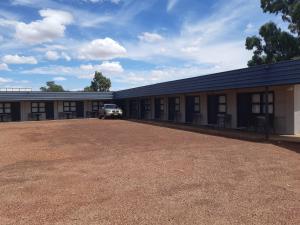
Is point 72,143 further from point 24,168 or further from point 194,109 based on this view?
point 194,109

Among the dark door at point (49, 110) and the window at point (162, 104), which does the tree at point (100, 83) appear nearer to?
the dark door at point (49, 110)

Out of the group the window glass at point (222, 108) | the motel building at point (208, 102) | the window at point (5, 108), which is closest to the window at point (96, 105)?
the motel building at point (208, 102)

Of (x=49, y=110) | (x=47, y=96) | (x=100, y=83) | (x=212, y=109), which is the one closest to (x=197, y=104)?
(x=212, y=109)

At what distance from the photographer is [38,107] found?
3938cm

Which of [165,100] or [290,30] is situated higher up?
[290,30]

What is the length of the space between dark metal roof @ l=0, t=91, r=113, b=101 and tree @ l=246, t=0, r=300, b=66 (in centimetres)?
1853

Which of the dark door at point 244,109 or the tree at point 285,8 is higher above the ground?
the tree at point 285,8

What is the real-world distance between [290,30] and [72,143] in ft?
87.6

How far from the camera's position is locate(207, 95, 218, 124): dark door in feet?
74.8

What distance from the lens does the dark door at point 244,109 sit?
770 inches

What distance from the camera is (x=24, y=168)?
9.61 metres

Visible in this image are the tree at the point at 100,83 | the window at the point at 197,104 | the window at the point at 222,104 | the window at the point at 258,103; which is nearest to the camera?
the window at the point at 258,103

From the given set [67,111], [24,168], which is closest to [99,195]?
[24,168]

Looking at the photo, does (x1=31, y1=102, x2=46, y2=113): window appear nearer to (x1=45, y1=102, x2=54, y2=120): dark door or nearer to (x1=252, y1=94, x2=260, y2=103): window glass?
(x1=45, y1=102, x2=54, y2=120): dark door
